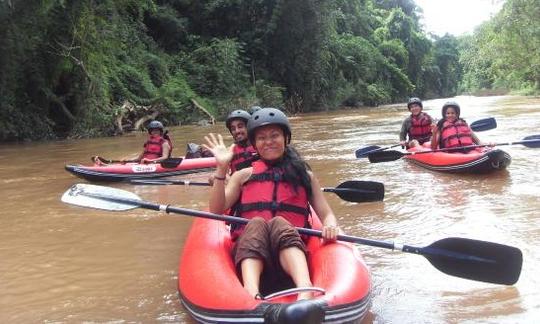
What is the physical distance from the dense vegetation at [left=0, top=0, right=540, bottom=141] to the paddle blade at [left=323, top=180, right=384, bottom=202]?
943 cm

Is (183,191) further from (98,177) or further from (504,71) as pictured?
(504,71)

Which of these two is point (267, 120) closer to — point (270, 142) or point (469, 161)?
point (270, 142)

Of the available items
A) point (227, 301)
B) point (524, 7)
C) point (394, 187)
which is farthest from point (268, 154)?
point (524, 7)

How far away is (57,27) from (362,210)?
35.5 feet

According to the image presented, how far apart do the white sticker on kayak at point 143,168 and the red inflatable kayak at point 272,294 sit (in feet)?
14.2

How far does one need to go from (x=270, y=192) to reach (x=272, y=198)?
36 mm

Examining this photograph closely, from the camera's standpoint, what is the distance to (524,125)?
40.1 ft

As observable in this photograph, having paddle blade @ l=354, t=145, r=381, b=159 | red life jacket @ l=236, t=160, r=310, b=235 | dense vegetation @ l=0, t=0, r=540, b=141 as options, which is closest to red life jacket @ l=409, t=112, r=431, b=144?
paddle blade @ l=354, t=145, r=381, b=159

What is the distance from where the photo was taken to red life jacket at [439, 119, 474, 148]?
7.33 metres

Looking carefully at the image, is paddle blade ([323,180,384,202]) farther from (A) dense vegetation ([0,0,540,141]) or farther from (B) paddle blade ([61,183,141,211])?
(A) dense vegetation ([0,0,540,141])

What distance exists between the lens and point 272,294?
8.31ft

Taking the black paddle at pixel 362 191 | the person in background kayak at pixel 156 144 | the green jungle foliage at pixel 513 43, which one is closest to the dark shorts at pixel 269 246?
the black paddle at pixel 362 191

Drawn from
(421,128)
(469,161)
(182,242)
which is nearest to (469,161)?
(469,161)

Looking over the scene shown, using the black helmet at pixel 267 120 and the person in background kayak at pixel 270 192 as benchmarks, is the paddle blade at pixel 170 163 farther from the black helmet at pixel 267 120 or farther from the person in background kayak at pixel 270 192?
the black helmet at pixel 267 120
